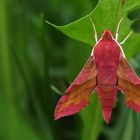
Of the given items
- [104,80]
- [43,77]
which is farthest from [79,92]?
[43,77]

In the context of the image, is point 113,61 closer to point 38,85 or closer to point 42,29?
point 42,29

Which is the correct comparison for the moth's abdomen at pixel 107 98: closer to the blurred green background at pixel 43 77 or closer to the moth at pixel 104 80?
the moth at pixel 104 80

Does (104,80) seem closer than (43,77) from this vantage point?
Yes

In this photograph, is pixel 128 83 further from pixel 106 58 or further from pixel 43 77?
pixel 43 77

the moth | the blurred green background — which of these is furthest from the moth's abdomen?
the blurred green background

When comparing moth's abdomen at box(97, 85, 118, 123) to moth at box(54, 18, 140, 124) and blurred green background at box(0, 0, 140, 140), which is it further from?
blurred green background at box(0, 0, 140, 140)
